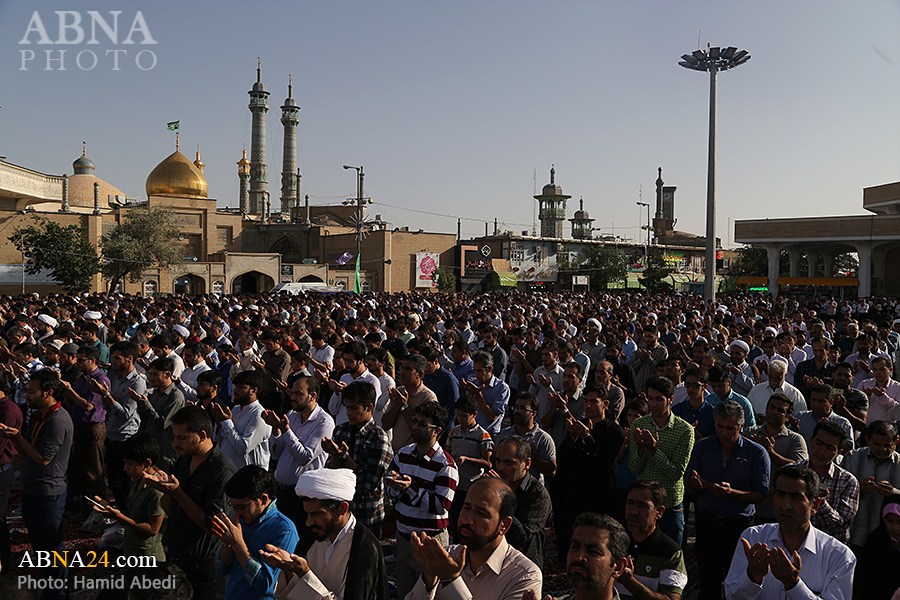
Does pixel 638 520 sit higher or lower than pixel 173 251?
lower

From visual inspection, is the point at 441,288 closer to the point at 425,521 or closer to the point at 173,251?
the point at 173,251

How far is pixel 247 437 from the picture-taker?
5012 mm

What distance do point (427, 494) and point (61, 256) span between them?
3996 centimetres

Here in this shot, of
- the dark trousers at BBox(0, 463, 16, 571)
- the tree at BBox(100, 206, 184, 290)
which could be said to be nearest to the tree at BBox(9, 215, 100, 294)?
the tree at BBox(100, 206, 184, 290)

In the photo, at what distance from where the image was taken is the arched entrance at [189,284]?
154 ft

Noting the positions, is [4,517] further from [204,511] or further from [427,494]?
[427,494]

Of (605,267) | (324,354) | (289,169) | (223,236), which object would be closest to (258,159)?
(289,169)

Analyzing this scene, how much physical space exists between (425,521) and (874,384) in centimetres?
566

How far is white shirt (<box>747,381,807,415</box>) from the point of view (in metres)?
6.79

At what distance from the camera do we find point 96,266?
38.4 metres

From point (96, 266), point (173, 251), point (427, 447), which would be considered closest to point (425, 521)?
point (427, 447)

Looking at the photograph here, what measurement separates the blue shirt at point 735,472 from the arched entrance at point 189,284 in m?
45.8

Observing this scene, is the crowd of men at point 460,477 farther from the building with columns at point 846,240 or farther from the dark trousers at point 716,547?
the building with columns at point 846,240

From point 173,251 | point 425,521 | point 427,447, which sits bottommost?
point 425,521
